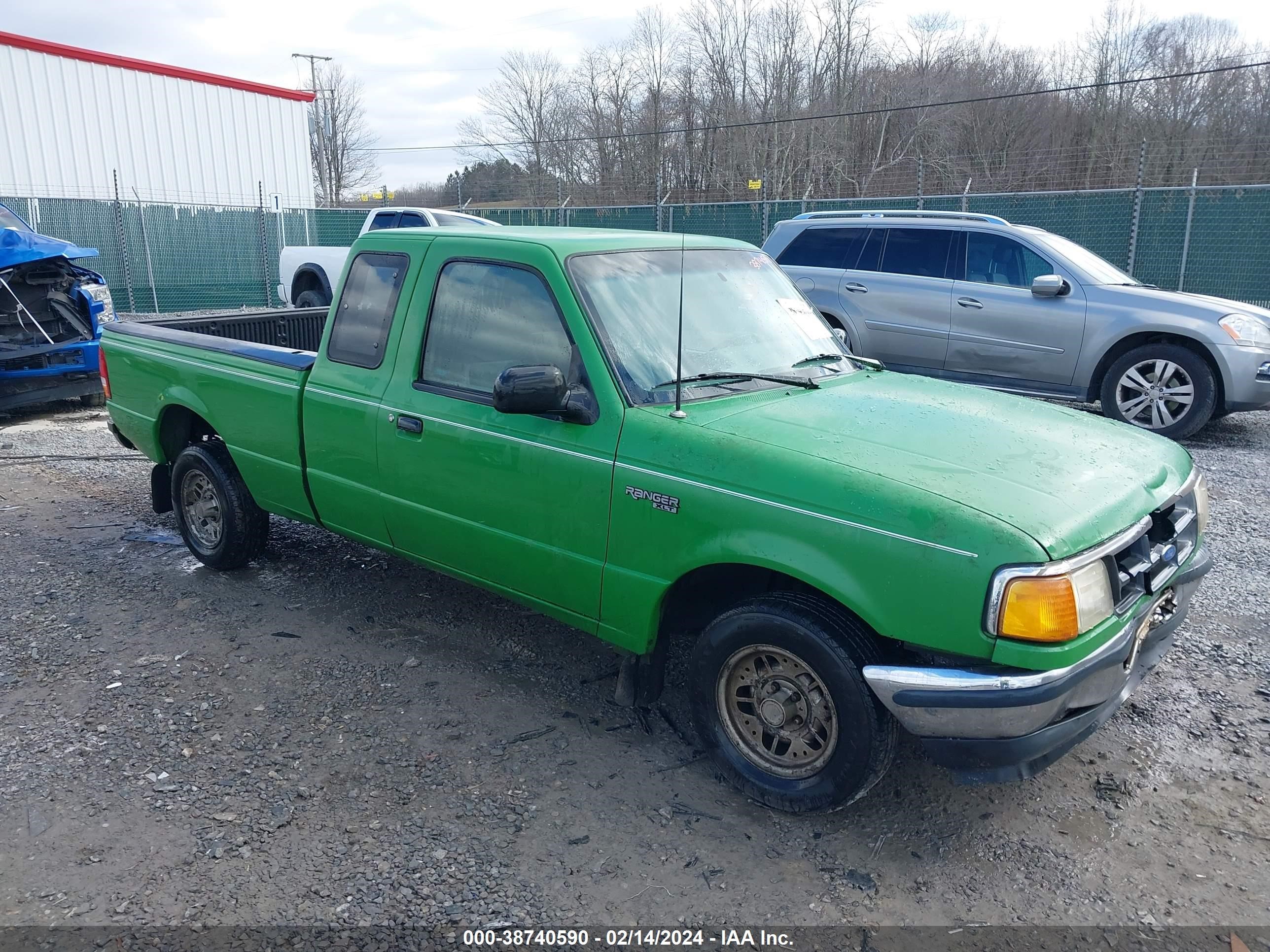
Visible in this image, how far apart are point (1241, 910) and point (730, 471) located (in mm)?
2003

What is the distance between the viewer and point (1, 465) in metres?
7.89

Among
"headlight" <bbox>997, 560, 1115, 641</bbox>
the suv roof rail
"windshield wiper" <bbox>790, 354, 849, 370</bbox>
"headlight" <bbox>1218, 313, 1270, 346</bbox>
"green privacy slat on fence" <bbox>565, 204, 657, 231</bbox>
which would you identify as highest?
"green privacy slat on fence" <bbox>565, 204, 657, 231</bbox>

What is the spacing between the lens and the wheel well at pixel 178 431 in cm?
552

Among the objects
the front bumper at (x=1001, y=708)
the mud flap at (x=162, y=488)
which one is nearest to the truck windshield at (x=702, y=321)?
the front bumper at (x=1001, y=708)

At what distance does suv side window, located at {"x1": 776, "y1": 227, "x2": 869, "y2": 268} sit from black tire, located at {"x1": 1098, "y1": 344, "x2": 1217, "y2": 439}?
2819 mm

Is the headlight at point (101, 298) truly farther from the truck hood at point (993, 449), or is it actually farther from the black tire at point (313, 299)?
the truck hood at point (993, 449)

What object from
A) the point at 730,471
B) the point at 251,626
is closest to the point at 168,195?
the point at 251,626

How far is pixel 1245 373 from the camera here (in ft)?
26.3

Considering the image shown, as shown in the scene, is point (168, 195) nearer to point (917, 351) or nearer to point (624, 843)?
point (917, 351)

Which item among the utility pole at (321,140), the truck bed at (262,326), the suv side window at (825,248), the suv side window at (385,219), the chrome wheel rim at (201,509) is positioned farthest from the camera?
the utility pole at (321,140)

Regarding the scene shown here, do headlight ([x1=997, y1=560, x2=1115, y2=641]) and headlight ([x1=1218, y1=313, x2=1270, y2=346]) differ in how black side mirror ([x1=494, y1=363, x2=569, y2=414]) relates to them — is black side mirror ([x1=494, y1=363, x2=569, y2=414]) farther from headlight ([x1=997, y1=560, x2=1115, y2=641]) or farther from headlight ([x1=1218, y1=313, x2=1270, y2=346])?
headlight ([x1=1218, y1=313, x2=1270, y2=346])

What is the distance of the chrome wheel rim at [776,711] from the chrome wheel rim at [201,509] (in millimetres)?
3407

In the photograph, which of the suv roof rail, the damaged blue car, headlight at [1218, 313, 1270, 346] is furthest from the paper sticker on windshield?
the damaged blue car

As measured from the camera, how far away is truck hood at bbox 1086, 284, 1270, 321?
8.14 metres
